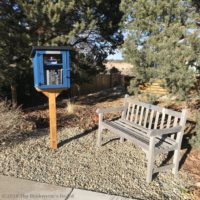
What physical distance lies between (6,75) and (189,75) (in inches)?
194

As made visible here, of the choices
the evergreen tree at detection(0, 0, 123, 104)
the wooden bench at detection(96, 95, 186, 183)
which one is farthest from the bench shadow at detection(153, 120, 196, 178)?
the evergreen tree at detection(0, 0, 123, 104)

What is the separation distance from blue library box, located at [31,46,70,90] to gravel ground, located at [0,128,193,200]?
119 centimetres

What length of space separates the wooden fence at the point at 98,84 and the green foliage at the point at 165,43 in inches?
287

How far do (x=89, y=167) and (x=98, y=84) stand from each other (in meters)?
12.9

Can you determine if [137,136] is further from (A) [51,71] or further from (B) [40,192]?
(A) [51,71]

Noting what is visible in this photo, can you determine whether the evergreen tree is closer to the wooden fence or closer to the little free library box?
the little free library box

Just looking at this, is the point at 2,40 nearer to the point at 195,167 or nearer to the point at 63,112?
the point at 63,112

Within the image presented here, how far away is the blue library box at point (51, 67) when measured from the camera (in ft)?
13.0

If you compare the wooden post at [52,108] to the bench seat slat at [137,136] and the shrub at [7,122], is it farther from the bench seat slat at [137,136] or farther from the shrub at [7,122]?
the bench seat slat at [137,136]

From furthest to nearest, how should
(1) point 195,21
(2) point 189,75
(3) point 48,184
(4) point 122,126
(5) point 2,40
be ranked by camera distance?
1. (5) point 2,40
2. (1) point 195,21
3. (2) point 189,75
4. (4) point 122,126
5. (3) point 48,184

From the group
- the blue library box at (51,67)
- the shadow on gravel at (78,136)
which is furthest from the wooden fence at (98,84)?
the blue library box at (51,67)

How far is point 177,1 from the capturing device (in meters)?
4.80

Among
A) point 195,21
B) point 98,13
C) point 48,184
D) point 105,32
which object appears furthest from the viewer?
point 105,32

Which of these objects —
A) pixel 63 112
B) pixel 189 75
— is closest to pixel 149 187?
pixel 189 75
